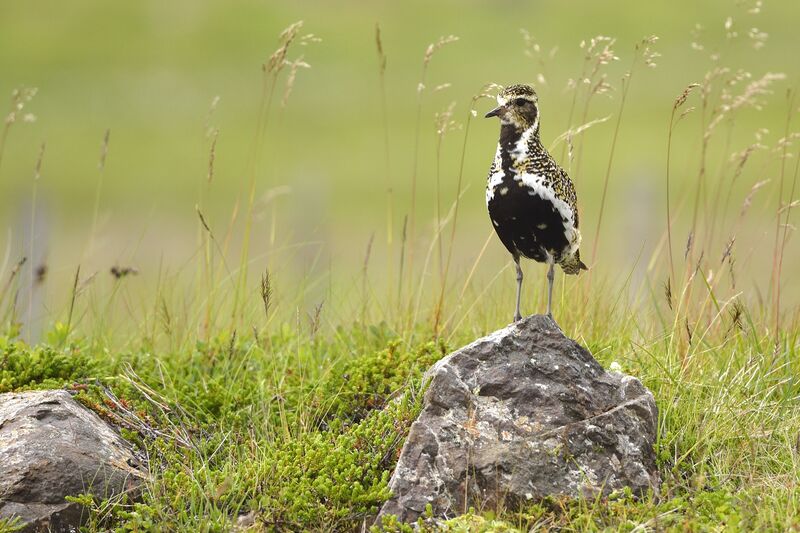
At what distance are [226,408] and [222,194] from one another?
30775mm

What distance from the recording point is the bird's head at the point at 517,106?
5344mm

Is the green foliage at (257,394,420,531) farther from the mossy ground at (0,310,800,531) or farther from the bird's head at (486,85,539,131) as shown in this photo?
the bird's head at (486,85,539,131)

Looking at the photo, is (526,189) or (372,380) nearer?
(526,189)

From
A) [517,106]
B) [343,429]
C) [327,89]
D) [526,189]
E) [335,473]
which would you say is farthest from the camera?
[327,89]

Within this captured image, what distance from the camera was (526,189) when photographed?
5242 millimetres

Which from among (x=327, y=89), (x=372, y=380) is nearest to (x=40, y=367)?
(x=372, y=380)

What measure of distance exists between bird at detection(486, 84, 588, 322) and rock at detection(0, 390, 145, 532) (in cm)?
219

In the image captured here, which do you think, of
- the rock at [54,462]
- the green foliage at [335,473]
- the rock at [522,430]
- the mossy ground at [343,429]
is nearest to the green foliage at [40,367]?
the mossy ground at [343,429]

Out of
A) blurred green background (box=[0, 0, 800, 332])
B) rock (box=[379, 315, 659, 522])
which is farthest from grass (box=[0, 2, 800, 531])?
blurred green background (box=[0, 0, 800, 332])

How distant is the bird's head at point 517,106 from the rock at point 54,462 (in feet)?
8.27

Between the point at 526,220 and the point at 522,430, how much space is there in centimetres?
103

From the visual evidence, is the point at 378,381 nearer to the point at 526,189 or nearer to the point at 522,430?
the point at 522,430

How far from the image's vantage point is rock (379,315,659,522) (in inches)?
197

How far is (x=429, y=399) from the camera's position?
525cm
